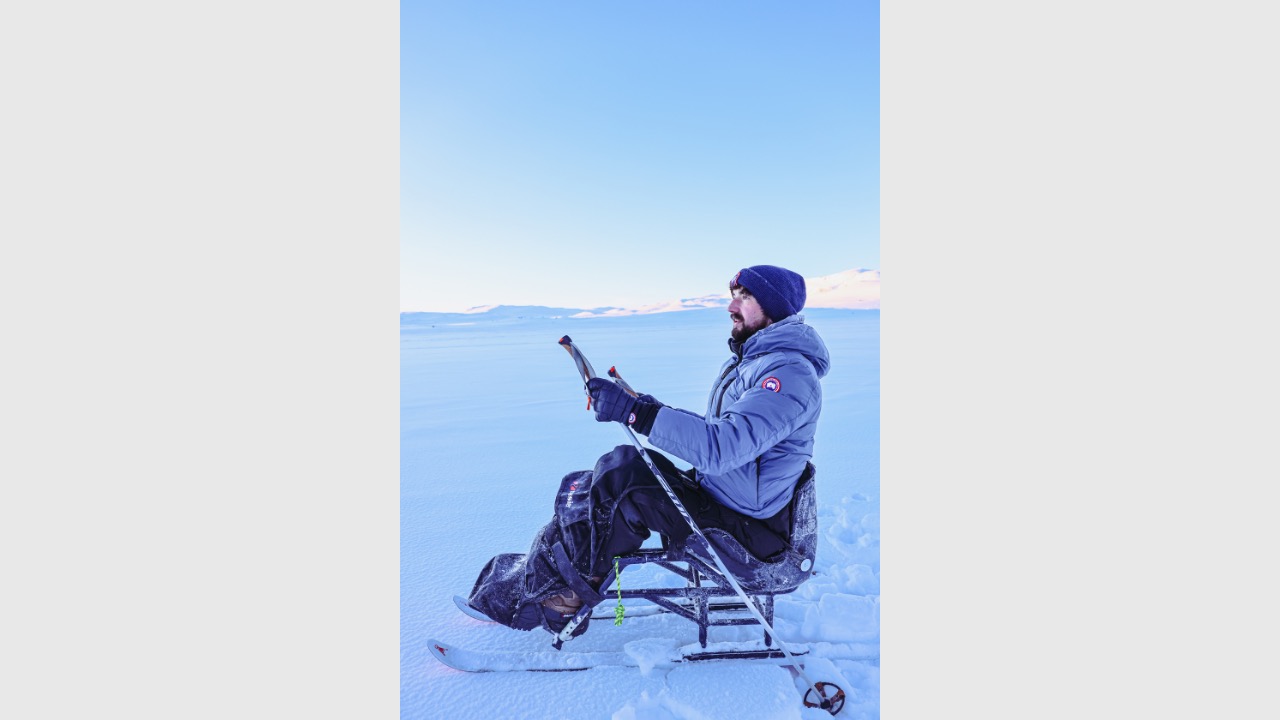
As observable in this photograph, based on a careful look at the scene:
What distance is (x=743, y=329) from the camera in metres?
2.33

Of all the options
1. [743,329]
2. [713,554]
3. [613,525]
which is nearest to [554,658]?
[613,525]

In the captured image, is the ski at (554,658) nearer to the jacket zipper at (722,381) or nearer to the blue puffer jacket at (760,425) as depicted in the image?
the blue puffer jacket at (760,425)

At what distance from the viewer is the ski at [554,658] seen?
214 centimetres

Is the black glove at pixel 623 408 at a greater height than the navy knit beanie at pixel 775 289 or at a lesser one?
lesser

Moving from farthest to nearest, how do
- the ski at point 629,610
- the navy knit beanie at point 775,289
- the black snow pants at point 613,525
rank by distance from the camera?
1. the ski at point 629,610
2. the navy knit beanie at point 775,289
3. the black snow pants at point 613,525

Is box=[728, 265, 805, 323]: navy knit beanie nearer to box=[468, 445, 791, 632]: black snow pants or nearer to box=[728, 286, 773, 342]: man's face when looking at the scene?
box=[728, 286, 773, 342]: man's face

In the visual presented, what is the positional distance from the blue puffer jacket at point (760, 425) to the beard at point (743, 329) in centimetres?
11

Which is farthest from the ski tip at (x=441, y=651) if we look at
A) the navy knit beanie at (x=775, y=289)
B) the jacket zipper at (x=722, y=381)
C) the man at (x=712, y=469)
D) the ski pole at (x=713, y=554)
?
the navy knit beanie at (x=775, y=289)

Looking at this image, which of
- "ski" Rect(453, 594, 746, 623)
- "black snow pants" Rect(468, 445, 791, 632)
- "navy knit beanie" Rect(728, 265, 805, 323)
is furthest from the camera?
"ski" Rect(453, 594, 746, 623)

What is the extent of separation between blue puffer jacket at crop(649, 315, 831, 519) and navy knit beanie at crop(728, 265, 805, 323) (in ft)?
0.22

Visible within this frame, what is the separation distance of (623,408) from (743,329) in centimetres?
67

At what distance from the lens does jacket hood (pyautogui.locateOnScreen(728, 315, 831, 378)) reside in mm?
2076

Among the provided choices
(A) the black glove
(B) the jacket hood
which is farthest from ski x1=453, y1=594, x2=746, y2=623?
(B) the jacket hood

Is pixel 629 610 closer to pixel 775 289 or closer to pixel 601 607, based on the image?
pixel 601 607
